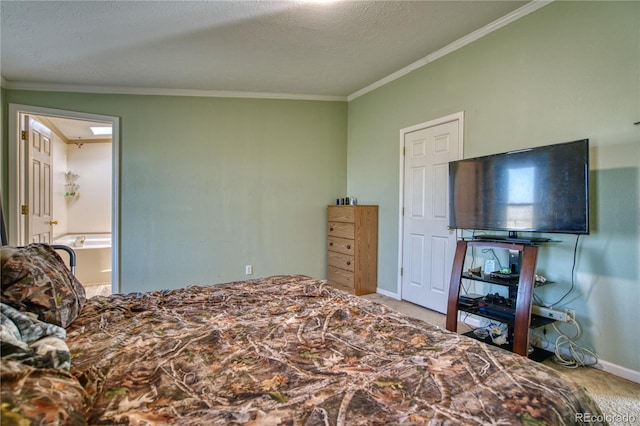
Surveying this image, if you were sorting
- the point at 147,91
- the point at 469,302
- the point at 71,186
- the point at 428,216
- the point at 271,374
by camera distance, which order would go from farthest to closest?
the point at 71,186 → the point at 147,91 → the point at 428,216 → the point at 469,302 → the point at 271,374

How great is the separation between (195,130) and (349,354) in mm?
3644

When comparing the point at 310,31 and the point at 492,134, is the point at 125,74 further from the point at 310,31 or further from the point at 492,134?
the point at 492,134

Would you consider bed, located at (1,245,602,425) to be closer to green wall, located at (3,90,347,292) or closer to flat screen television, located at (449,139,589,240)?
flat screen television, located at (449,139,589,240)

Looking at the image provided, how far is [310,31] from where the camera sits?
2.72 m

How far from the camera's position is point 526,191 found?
2.25m

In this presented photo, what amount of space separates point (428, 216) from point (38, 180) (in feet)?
15.2

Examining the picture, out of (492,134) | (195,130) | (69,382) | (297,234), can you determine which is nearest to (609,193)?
(492,134)

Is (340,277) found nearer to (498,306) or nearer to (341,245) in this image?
(341,245)

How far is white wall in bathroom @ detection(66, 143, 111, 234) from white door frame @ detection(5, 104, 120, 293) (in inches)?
104

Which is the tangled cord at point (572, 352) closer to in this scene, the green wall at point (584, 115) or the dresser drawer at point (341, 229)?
the green wall at point (584, 115)


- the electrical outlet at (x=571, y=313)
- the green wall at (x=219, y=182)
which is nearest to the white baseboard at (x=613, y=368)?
the electrical outlet at (x=571, y=313)

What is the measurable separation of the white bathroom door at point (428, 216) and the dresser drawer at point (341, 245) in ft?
2.09

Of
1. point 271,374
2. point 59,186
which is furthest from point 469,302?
point 59,186

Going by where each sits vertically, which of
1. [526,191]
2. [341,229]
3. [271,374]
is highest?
[526,191]
